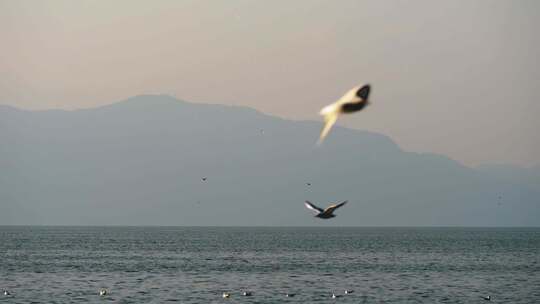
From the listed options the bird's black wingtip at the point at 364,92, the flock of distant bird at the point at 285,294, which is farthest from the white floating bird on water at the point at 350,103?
the flock of distant bird at the point at 285,294

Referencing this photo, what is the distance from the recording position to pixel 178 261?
461ft

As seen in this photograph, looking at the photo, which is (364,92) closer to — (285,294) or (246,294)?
(246,294)

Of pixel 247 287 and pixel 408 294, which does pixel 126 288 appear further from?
pixel 408 294

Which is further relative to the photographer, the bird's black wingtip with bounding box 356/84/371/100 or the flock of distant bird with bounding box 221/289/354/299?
the flock of distant bird with bounding box 221/289/354/299

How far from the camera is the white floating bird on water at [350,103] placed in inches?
514

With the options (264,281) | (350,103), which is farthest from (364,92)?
(264,281)

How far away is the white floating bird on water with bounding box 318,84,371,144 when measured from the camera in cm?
1306

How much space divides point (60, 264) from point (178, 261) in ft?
60.4

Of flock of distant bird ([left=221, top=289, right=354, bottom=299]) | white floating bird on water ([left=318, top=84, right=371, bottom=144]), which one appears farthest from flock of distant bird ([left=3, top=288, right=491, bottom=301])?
white floating bird on water ([left=318, top=84, right=371, bottom=144])

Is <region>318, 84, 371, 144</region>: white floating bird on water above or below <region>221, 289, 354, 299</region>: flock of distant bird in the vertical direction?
above

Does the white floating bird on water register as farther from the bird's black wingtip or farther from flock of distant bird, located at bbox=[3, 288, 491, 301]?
flock of distant bird, located at bbox=[3, 288, 491, 301]

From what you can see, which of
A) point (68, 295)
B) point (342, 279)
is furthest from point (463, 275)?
point (68, 295)

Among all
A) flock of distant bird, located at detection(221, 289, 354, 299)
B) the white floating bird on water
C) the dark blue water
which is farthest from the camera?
the dark blue water

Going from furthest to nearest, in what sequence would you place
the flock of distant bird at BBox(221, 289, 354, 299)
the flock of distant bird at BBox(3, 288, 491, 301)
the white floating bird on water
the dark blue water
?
1. the dark blue water
2. the flock of distant bird at BBox(3, 288, 491, 301)
3. the flock of distant bird at BBox(221, 289, 354, 299)
4. the white floating bird on water
